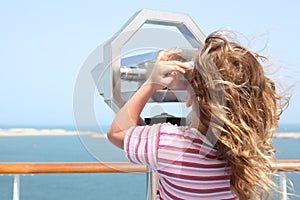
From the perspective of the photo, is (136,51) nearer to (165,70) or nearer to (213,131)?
(165,70)

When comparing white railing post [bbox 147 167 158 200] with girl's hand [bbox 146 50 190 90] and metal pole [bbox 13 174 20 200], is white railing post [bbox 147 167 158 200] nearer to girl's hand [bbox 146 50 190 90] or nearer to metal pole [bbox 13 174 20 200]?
girl's hand [bbox 146 50 190 90]

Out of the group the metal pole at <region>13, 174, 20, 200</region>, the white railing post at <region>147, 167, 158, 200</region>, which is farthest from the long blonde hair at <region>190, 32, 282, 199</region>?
the metal pole at <region>13, 174, 20, 200</region>

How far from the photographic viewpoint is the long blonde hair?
0.61 metres

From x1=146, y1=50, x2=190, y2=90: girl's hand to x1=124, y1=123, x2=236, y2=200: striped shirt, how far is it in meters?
0.09

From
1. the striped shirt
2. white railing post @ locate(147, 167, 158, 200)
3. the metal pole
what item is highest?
the striped shirt

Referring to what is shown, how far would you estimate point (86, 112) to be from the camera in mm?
517

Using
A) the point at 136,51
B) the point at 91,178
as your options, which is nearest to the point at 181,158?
the point at 136,51

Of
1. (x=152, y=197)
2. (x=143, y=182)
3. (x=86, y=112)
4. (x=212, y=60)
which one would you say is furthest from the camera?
(x=143, y=182)

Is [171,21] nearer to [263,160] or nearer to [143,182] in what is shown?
[263,160]

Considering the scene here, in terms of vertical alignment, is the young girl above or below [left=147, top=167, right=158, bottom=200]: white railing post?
above

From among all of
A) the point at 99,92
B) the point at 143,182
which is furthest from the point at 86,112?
the point at 143,182

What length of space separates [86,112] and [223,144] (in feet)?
0.78

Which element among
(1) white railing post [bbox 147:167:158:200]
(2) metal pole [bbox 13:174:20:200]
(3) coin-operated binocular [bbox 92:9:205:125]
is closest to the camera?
(3) coin-operated binocular [bbox 92:9:205:125]

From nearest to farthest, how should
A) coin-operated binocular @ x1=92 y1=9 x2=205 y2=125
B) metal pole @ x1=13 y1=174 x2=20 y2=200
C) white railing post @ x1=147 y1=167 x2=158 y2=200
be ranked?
coin-operated binocular @ x1=92 y1=9 x2=205 y2=125 < white railing post @ x1=147 y1=167 x2=158 y2=200 < metal pole @ x1=13 y1=174 x2=20 y2=200
